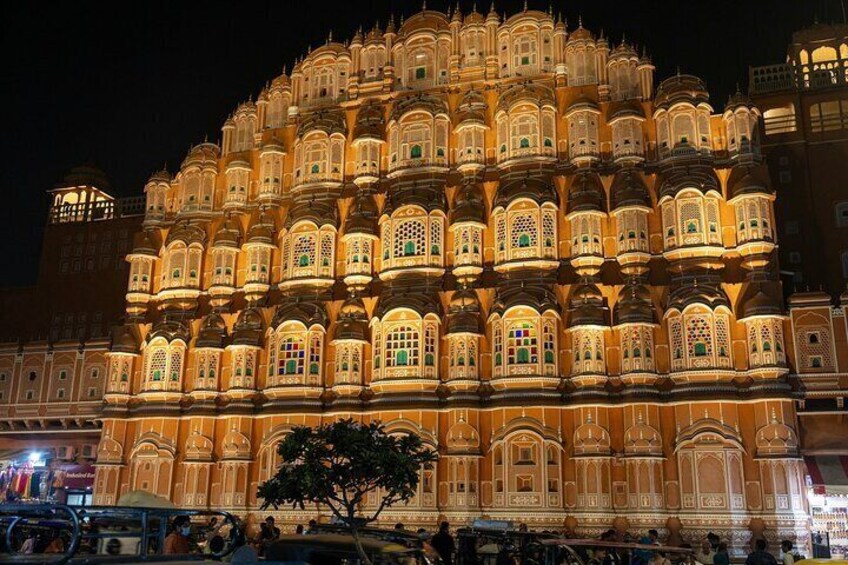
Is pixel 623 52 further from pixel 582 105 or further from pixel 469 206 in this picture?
pixel 469 206

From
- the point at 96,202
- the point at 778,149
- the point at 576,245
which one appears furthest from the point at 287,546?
the point at 96,202

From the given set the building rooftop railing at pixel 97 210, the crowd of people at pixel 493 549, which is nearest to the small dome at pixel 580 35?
the crowd of people at pixel 493 549

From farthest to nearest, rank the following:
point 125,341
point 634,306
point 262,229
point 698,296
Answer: point 125,341
point 262,229
point 634,306
point 698,296

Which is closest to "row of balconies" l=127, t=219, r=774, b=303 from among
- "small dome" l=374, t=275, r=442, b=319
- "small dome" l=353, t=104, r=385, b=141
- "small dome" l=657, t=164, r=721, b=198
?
"small dome" l=374, t=275, r=442, b=319

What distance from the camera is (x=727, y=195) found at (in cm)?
4000

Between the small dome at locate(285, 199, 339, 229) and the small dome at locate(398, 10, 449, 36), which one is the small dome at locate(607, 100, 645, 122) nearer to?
the small dome at locate(398, 10, 449, 36)


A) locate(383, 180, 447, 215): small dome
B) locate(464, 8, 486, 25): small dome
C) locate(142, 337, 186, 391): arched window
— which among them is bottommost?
locate(142, 337, 186, 391): arched window

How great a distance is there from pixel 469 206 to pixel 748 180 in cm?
1282

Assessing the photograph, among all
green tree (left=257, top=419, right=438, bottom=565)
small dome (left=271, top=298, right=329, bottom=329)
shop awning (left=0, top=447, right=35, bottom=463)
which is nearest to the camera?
green tree (left=257, top=419, right=438, bottom=565)

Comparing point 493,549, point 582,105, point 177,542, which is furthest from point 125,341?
point 493,549

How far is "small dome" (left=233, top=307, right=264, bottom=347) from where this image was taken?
43.8 meters

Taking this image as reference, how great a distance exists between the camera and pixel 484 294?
137ft

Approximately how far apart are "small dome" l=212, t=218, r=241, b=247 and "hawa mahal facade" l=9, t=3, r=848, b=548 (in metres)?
0.19

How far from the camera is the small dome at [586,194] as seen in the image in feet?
133
